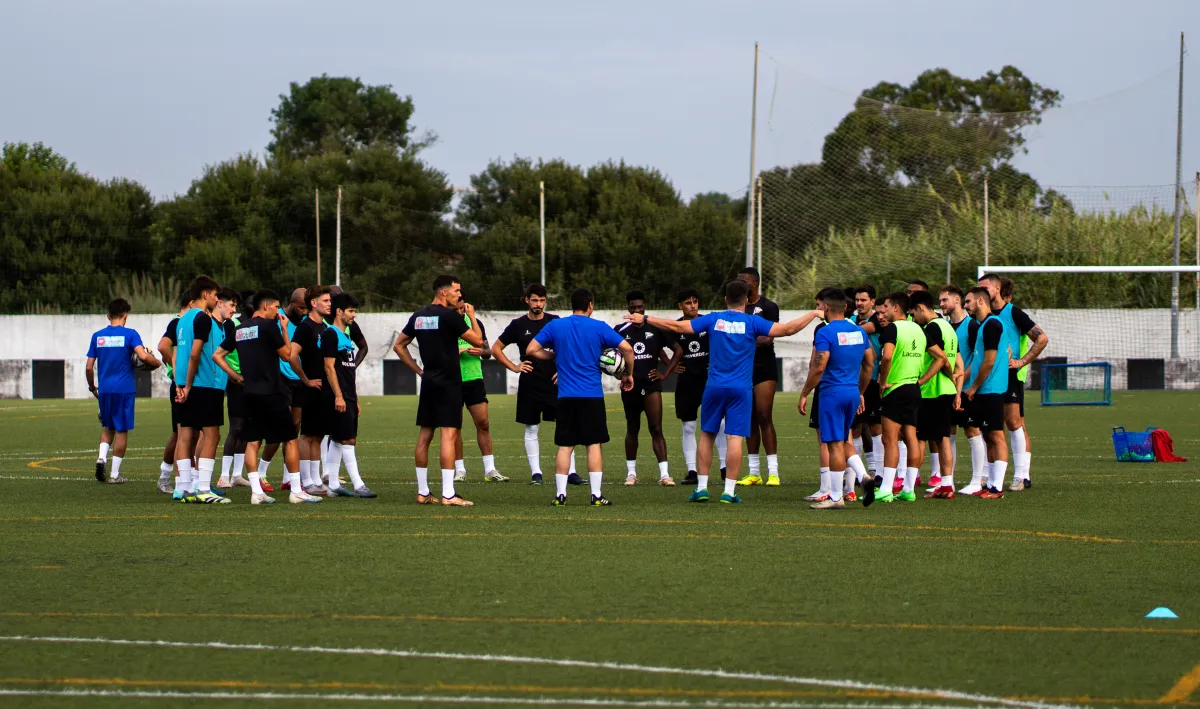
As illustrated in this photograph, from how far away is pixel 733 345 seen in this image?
1195 cm

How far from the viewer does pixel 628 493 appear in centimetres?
1340

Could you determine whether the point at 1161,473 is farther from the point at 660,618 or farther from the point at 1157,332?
the point at 1157,332

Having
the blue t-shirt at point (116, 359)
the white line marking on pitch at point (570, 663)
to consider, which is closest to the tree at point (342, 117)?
the blue t-shirt at point (116, 359)

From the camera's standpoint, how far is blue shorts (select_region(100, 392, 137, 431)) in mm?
15031

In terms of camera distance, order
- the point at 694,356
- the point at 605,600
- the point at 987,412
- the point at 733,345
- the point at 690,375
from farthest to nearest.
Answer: the point at 690,375, the point at 694,356, the point at 987,412, the point at 733,345, the point at 605,600

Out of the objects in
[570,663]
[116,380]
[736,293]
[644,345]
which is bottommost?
[570,663]

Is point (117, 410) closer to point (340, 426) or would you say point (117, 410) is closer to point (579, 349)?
point (340, 426)

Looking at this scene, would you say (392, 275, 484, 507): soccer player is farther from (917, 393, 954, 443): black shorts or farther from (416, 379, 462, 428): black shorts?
(917, 393, 954, 443): black shorts

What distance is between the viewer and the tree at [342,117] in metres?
79.6

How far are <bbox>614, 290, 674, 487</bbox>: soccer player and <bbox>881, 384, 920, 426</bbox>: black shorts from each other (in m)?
2.77

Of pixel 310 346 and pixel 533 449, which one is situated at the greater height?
pixel 310 346

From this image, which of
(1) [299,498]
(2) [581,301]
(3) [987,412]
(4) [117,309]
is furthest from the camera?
(4) [117,309]

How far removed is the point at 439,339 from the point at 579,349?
48.6 inches

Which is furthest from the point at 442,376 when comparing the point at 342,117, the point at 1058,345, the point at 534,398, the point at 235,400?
the point at 342,117
